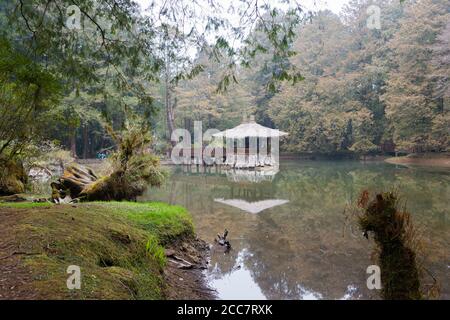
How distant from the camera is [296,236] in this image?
6922 mm

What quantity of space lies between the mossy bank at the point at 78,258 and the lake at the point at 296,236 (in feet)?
3.30

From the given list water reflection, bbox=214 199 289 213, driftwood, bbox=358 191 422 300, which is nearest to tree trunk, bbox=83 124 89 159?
water reflection, bbox=214 199 289 213

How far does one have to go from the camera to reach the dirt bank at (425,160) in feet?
70.1

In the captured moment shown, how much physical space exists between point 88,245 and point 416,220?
7.16 m

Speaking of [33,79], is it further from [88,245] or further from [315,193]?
[315,193]

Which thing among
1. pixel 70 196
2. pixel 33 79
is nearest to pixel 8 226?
pixel 33 79

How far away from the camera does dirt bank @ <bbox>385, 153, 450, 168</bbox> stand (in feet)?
70.1

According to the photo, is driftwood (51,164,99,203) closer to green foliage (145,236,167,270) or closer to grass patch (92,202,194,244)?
grass patch (92,202,194,244)

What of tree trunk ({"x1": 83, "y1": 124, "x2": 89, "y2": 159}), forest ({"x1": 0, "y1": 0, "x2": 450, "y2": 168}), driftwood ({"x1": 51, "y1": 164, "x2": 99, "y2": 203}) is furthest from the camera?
tree trunk ({"x1": 83, "y1": 124, "x2": 89, "y2": 159})

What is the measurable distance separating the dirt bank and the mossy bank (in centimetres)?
2108

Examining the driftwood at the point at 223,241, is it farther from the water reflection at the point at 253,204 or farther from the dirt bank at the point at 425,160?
the dirt bank at the point at 425,160

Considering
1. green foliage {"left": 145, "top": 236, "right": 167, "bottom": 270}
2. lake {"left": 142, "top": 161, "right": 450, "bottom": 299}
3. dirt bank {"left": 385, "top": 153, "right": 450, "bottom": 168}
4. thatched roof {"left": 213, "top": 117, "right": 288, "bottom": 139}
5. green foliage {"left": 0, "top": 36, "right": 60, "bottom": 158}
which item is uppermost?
thatched roof {"left": 213, "top": 117, "right": 288, "bottom": 139}

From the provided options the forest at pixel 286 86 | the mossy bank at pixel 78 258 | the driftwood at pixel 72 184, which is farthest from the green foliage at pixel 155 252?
the driftwood at pixel 72 184
